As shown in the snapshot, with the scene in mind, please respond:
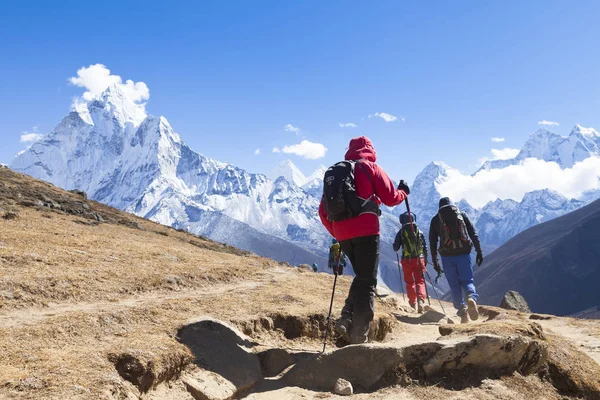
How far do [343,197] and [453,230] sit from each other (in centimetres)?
670

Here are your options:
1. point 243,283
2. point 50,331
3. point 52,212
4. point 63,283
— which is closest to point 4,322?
point 50,331

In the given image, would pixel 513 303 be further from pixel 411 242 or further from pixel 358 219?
pixel 358 219

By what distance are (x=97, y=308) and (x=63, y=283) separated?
1695 millimetres

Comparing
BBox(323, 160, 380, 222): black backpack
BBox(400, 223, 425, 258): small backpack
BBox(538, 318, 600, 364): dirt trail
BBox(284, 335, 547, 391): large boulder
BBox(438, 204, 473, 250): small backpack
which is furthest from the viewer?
BBox(400, 223, 425, 258): small backpack

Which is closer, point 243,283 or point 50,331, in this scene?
point 50,331

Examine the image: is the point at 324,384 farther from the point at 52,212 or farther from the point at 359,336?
the point at 52,212

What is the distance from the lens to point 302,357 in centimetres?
890

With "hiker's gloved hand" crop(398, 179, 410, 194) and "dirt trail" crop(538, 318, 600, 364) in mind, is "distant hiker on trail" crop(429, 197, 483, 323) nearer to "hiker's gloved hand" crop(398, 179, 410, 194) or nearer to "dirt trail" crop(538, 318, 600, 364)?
"dirt trail" crop(538, 318, 600, 364)

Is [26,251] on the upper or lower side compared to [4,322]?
upper

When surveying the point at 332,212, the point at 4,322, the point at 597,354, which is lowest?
the point at 4,322

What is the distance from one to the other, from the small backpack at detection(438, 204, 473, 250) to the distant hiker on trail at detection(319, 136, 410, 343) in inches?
221

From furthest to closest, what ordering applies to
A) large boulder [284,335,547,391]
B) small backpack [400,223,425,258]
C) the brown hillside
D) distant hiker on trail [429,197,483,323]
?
small backpack [400,223,425,258] < distant hiker on trail [429,197,483,323] < large boulder [284,335,547,391] < the brown hillside

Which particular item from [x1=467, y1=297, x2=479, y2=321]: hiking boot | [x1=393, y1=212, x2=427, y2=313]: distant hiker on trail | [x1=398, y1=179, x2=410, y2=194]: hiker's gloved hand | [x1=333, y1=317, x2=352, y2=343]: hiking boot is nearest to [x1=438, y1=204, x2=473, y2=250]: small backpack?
[x1=467, y1=297, x2=479, y2=321]: hiking boot

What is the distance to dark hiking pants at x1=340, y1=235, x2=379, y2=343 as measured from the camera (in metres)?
8.62
